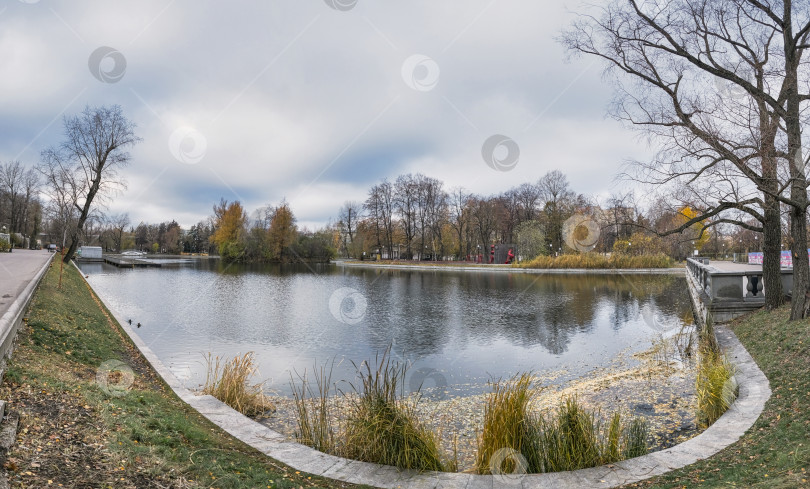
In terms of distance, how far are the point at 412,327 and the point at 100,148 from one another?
2470 centimetres

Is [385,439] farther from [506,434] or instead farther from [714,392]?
[714,392]

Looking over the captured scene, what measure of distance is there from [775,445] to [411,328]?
1138 cm

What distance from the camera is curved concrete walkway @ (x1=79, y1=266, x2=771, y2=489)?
14.3 ft

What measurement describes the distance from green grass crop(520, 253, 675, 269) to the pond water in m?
17.9

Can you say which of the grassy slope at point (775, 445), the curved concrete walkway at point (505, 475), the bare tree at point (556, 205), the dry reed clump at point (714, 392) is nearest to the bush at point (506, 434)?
the curved concrete walkway at point (505, 475)

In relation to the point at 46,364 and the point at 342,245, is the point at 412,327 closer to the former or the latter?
the point at 46,364

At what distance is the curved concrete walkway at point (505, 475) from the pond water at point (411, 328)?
3.40 meters

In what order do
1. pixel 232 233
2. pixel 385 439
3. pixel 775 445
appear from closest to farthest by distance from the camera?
pixel 775 445
pixel 385 439
pixel 232 233

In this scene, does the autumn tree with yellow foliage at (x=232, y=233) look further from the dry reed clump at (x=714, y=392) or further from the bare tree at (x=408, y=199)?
the dry reed clump at (x=714, y=392)

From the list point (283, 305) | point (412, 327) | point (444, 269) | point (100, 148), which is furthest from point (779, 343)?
point (444, 269)

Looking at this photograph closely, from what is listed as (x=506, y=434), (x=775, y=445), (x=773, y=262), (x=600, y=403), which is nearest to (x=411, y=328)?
(x=600, y=403)

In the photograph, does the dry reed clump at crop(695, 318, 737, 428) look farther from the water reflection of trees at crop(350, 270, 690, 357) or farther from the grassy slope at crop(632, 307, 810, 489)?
the water reflection of trees at crop(350, 270, 690, 357)

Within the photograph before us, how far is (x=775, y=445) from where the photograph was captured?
4395 mm

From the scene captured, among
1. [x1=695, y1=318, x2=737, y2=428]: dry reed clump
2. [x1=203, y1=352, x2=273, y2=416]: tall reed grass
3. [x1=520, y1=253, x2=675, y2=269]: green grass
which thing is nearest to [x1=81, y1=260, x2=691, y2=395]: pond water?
[x1=203, y1=352, x2=273, y2=416]: tall reed grass
